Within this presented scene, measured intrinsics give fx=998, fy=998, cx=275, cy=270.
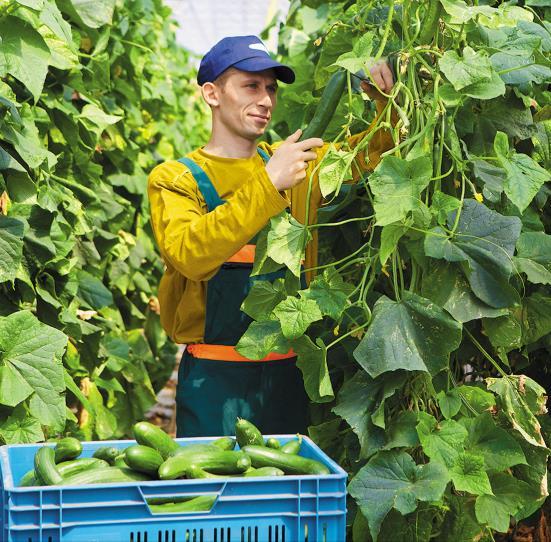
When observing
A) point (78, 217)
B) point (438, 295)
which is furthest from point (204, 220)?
point (78, 217)

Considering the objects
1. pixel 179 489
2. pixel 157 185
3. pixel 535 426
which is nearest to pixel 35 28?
pixel 157 185

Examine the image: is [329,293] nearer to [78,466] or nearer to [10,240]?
[78,466]

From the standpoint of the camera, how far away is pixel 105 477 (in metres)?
1.85

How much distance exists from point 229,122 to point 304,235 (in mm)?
706

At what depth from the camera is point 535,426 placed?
232 centimetres

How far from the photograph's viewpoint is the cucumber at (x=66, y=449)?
1988 mm

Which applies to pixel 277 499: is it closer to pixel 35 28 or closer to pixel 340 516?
pixel 340 516

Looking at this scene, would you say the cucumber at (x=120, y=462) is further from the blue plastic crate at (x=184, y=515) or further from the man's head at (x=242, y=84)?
the man's head at (x=242, y=84)

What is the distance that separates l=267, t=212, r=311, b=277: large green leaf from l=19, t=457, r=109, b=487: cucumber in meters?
0.62

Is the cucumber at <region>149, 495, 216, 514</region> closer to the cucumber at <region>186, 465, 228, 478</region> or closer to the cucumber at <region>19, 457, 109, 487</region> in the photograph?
the cucumber at <region>186, 465, 228, 478</region>

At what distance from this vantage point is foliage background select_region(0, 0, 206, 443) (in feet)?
8.56

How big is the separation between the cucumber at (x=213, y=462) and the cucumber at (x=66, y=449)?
0.22 m

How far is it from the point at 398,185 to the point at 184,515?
831 mm

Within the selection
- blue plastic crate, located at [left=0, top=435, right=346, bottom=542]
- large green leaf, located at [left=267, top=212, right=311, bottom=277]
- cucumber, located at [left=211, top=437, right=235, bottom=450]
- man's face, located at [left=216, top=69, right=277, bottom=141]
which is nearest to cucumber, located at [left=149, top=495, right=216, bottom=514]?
blue plastic crate, located at [left=0, top=435, right=346, bottom=542]
